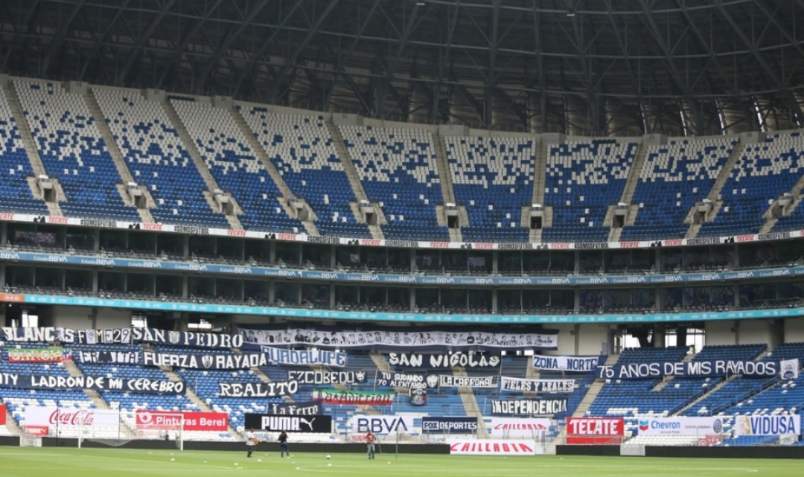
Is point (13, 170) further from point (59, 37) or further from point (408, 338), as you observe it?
point (408, 338)

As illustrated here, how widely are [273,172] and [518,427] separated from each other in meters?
26.4

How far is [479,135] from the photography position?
101 metres

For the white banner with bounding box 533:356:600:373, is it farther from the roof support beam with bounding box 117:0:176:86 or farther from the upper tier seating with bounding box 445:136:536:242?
the roof support beam with bounding box 117:0:176:86

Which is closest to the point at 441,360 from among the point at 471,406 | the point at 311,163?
the point at 471,406

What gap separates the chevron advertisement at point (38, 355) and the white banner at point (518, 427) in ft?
81.4

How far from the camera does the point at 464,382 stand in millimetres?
87625

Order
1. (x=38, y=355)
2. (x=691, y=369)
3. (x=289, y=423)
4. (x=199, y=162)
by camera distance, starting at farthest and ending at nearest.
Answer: (x=199, y=162) < (x=691, y=369) < (x=38, y=355) < (x=289, y=423)

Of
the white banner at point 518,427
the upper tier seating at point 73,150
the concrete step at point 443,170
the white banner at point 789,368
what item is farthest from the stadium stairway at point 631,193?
the upper tier seating at point 73,150

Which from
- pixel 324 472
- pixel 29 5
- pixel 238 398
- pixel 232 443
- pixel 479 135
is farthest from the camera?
pixel 479 135

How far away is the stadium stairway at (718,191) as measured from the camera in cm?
9081

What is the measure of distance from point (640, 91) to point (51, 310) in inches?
1627

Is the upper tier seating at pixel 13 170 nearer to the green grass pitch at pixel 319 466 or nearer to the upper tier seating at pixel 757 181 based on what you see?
the green grass pitch at pixel 319 466

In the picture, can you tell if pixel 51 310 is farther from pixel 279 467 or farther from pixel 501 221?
pixel 279 467

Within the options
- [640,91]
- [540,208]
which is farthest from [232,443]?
[640,91]
